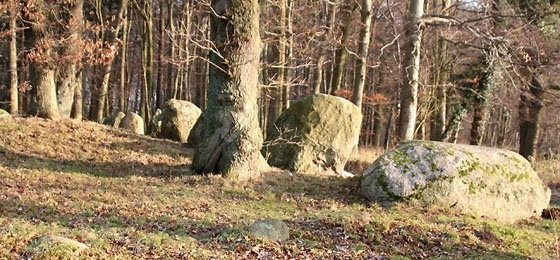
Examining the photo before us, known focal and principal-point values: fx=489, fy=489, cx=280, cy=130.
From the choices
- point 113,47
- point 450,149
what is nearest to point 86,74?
point 113,47

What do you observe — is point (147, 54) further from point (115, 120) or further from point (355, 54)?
point (355, 54)

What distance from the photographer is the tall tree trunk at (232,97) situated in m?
9.55

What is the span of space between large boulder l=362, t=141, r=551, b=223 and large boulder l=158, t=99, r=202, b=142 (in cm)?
831

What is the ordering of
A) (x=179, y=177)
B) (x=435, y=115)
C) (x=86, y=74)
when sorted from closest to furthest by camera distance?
(x=179, y=177) → (x=435, y=115) → (x=86, y=74)

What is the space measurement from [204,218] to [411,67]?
6.86m

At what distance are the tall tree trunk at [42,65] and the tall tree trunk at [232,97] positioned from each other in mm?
5004

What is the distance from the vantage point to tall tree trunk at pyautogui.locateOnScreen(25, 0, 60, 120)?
1193cm

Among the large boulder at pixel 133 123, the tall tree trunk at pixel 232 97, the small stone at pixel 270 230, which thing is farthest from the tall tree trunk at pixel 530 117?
the small stone at pixel 270 230

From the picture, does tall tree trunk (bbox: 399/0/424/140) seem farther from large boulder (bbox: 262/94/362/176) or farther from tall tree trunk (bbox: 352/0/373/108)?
tall tree trunk (bbox: 352/0/373/108)

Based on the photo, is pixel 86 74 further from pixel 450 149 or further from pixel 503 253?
pixel 503 253

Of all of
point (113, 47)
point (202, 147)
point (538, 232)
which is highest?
point (113, 47)

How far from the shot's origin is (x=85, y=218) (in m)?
6.73

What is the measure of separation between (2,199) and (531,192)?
29.3 ft

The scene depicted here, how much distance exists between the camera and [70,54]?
1266 centimetres
